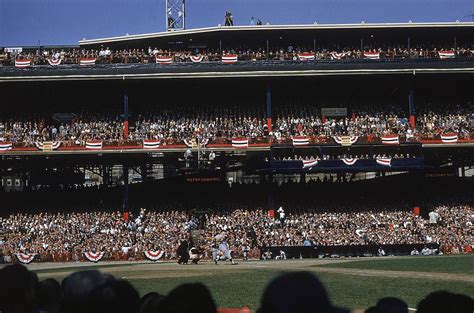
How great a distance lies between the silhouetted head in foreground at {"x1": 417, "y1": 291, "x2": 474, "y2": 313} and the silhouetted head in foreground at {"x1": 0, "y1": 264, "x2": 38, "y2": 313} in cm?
263

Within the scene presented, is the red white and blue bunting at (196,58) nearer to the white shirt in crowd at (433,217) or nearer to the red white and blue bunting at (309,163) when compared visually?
the red white and blue bunting at (309,163)

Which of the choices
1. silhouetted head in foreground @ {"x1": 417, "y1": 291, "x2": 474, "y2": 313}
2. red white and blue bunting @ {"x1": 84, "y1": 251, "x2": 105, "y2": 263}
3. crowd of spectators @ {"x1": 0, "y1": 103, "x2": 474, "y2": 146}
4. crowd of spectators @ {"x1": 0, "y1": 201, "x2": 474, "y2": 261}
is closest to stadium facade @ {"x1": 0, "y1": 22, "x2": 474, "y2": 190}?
crowd of spectators @ {"x1": 0, "y1": 103, "x2": 474, "y2": 146}

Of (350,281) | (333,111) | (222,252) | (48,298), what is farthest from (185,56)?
(48,298)

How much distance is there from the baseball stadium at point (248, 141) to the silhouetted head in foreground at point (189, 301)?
30.3 meters

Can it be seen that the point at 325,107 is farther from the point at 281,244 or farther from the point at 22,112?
the point at 22,112

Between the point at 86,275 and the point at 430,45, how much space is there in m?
56.2

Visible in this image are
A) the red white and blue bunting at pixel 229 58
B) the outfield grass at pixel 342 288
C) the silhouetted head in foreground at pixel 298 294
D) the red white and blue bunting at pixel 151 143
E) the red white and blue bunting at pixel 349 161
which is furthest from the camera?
the red white and blue bunting at pixel 229 58

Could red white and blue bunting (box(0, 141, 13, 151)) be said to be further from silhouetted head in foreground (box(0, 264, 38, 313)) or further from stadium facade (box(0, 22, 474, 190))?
silhouetted head in foreground (box(0, 264, 38, 313))

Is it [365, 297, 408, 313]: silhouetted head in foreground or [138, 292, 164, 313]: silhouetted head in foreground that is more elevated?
[138, 292, 164, 313]: silhouetted head in foreground

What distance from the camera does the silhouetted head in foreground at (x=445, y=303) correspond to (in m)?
4.07

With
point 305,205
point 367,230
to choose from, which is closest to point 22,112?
point 305,205

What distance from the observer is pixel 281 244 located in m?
38.7

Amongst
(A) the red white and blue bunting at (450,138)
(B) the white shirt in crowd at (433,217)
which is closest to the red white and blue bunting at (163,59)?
(A) the red white and blue bunting at (450,138)

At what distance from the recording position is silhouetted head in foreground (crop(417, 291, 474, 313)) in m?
4.07
